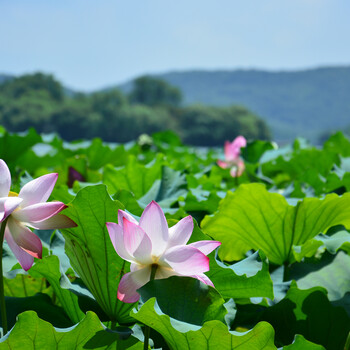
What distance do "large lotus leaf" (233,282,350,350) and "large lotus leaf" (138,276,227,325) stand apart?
0.28m

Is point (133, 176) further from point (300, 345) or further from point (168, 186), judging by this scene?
point (300, 345)

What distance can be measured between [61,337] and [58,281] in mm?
175

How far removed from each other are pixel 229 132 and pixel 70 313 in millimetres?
59018

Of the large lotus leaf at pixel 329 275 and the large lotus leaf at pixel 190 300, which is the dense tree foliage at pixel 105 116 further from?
the large lotus leaf at pixel 190 300

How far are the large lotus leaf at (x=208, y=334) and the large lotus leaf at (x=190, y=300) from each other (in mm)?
43

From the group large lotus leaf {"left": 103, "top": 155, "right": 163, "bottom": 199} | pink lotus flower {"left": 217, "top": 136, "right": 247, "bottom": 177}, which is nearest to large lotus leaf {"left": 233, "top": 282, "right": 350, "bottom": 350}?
large lotus leaf {"left": 103, "top": 155, "right": 163, "bottom": 199}

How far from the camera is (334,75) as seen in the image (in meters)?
145

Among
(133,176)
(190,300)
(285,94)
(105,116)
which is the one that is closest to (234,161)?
(133,176)

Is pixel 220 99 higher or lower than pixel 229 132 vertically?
lower

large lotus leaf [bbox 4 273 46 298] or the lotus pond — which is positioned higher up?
the lotus pond

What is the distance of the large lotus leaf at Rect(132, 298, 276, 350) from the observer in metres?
0.58

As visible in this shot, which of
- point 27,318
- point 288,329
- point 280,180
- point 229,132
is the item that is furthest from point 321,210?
point 229,132

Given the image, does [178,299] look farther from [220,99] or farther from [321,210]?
[220,99]

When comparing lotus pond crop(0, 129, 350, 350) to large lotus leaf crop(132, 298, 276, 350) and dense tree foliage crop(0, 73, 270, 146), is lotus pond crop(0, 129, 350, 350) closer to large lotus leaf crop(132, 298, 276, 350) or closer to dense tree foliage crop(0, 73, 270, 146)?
large lotus leaf crop(132, 298, 276, 350)
